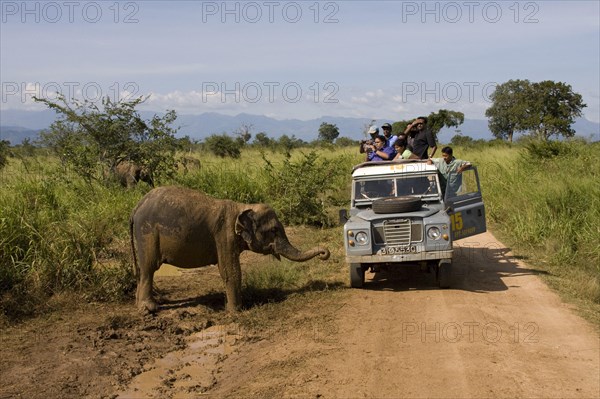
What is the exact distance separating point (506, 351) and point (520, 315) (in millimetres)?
1438

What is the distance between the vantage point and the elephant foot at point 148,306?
7973 millimetres

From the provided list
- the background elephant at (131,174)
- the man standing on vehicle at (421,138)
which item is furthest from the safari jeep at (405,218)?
the background elephant at (131,174)

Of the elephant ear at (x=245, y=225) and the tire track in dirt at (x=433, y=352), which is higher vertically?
the elephant ear at (x=245, y=225)

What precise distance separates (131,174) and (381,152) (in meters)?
6.61

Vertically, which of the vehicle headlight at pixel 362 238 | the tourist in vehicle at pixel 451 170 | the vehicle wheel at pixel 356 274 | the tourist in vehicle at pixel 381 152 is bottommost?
the vehicle wheel at pixel 356 274

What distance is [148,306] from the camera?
7973mm

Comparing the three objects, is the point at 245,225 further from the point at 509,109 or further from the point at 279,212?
the point at 509,109

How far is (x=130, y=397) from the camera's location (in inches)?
224

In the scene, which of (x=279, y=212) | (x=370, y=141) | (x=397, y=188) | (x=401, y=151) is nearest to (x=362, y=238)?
(x=397, y=188)

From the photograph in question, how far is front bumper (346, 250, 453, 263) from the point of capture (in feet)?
27.7

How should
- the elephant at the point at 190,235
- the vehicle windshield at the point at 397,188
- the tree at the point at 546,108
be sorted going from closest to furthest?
the elephant at the point at 190,235 < the vehicle windshield at the point at 397,188 < the tree at the point at 546,108

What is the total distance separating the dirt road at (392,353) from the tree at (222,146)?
23980 mm

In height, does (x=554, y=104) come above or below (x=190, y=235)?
above

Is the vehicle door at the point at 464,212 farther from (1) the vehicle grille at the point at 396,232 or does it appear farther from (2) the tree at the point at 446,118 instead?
(2) the tree at the point at 446,118
